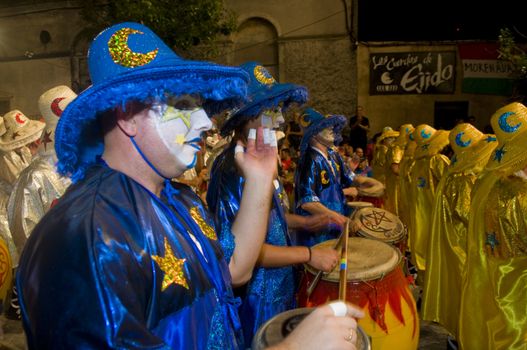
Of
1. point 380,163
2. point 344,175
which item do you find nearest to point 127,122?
point 344,175

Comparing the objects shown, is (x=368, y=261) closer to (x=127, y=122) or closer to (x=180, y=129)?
(x=180, y=129)

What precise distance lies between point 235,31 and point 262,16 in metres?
1.26

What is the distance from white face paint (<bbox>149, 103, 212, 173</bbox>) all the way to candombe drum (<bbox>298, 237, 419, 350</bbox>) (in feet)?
5.12

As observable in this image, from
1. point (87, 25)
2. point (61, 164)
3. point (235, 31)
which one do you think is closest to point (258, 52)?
point (235, 31)

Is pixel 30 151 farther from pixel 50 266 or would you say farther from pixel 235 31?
pixel 235 31

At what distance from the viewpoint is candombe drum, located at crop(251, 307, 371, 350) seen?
170cm

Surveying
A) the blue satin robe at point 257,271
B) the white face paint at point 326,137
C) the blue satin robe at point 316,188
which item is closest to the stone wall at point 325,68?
the white face paint at point 326,137

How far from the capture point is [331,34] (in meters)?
16.0

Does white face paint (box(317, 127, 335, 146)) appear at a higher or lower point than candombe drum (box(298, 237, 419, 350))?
higher

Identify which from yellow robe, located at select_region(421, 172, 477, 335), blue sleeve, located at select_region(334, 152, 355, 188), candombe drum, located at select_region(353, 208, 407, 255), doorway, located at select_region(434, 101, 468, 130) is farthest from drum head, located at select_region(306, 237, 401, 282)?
doorway, located at select_region(434, 101, 468, 130)

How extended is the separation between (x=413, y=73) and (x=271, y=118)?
45.4ft

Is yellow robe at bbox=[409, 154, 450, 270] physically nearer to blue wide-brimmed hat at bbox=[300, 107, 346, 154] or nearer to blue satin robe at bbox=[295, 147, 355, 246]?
blue wide-brimmed hat at bbox=[300, 107, 346, 154]

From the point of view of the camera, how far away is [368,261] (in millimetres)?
2920

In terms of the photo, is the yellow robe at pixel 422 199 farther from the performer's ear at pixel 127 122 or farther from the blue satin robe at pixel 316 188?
the performer's ear at pixel 127 122
